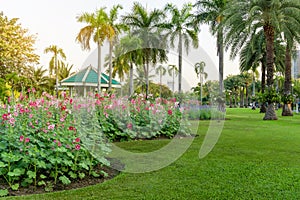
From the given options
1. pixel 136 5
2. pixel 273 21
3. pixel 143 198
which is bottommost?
pixel 143 198

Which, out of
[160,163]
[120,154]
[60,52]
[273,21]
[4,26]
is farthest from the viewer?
[60,52]

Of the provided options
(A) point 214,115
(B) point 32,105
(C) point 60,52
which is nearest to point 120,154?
(B) point 32,105

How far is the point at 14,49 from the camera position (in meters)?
23.9

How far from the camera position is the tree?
2319 cm

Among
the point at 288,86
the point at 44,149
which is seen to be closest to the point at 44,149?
the point at 44,149

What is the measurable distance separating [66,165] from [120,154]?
2104 mm

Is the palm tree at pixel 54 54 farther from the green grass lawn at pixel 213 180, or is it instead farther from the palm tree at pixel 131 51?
the green grass lawn at pixel 213 180

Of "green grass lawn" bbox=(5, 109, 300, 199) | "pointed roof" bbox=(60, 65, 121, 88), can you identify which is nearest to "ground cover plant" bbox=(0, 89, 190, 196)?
"green grass lawn" bbox=(5, 109, 300, 199)

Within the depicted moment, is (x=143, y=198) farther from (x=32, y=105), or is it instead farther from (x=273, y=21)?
(x=273, y=21)

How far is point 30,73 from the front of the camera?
85.4ft

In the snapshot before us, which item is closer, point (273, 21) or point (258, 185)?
point (258, 185)

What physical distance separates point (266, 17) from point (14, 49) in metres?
16.9

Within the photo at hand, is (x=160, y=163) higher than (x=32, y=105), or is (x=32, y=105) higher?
(x=32, y=105)

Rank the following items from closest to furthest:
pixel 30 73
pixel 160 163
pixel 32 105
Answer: pixel 32 105
pixel 160 163
pixel 30 73
